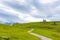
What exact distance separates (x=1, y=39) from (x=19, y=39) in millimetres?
10175

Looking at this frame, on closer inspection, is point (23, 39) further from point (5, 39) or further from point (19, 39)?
point (5, 39)

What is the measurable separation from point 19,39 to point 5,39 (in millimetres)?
9102

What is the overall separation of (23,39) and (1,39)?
1136 cm

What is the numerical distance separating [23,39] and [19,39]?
4.50 ft

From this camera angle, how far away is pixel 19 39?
4694 cm

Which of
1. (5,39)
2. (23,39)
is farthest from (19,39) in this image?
(5,39)

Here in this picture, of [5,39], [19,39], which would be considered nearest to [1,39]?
[5,39]

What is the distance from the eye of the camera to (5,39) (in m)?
38.3

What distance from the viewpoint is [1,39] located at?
123 feet

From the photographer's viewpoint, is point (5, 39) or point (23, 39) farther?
point (23, 39)

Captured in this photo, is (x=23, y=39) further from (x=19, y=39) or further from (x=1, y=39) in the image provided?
(x=1, y=39)

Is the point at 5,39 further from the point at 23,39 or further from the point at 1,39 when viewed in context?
the point at 23,39

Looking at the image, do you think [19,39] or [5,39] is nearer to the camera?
[5,39]
